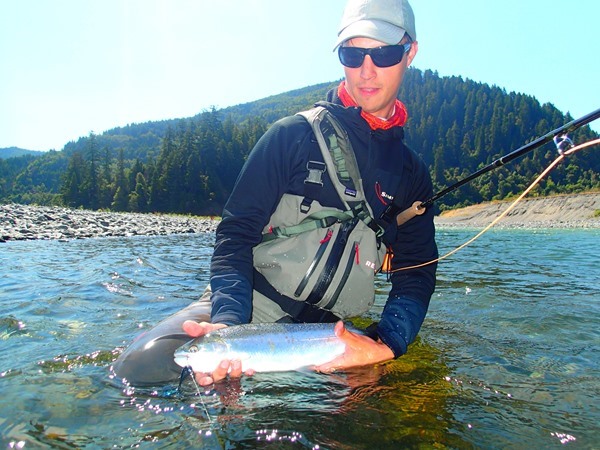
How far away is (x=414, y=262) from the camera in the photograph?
4.86 meters

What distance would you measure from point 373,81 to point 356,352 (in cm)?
255

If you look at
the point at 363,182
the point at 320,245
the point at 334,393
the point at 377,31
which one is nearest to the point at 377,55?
the point at 377,31

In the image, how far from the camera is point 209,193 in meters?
93.9

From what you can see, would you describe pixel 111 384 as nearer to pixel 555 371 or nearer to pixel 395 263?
pixel 395 263

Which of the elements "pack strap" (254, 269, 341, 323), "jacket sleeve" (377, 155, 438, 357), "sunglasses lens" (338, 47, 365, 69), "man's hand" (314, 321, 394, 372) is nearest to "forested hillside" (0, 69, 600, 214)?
"jacket sleeve" (377, 155, 438, 357)

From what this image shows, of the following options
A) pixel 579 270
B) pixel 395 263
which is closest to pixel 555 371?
pixel 395 263

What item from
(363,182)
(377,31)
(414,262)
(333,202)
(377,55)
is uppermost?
(377,31)

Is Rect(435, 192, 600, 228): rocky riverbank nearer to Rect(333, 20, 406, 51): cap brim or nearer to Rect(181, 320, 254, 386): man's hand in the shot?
Rect(333, 20, 406, 51): cap brim

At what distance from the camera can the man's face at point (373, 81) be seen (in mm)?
4266

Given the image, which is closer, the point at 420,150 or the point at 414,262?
the point at 414,262

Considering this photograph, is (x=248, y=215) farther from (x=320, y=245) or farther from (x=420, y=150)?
(x=420, y=150)

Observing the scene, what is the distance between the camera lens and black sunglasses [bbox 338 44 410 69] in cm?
419

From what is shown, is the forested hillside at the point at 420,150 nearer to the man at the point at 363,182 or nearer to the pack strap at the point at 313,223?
the man at the point at 363,182

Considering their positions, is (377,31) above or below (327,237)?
above
